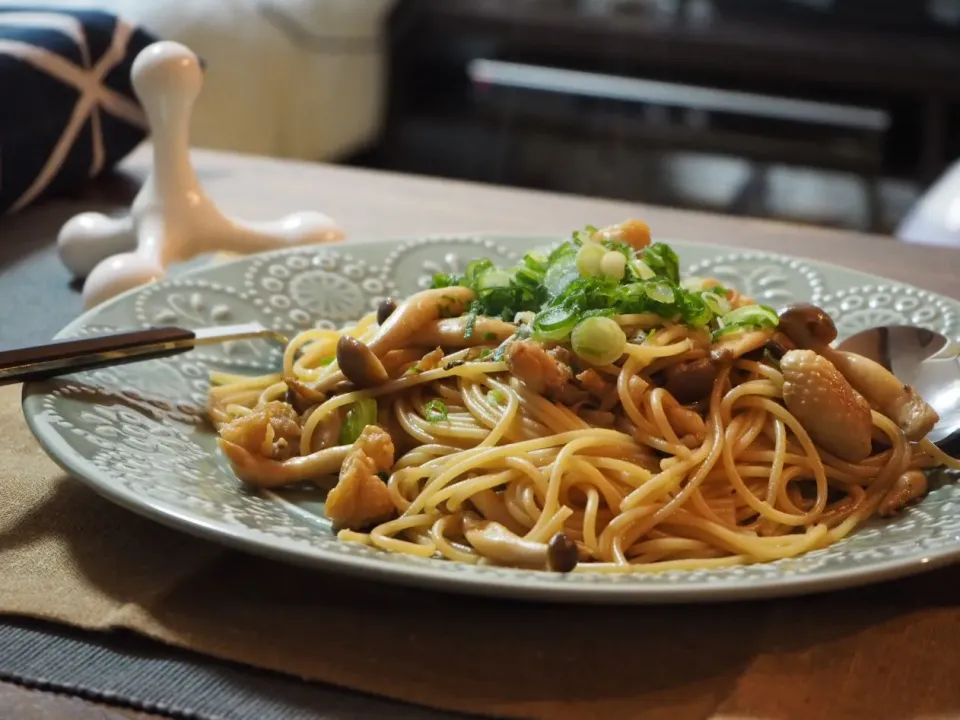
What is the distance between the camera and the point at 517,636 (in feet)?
4.09

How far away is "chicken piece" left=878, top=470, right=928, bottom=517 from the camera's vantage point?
157cm

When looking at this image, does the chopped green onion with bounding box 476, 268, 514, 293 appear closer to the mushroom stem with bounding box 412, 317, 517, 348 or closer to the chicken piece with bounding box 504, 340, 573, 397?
the mushroom stem with bounding box 412, 317, 517, 348

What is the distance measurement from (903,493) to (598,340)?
1.67ft

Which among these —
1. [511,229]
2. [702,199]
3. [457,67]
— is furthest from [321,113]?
[511,229]

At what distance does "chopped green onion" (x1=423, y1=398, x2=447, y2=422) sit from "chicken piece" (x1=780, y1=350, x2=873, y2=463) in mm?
558

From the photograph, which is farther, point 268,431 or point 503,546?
point 268,431

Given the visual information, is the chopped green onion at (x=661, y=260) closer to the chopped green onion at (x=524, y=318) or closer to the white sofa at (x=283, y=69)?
the chopped green onion at (x=524, y=318)

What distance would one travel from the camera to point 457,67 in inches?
272

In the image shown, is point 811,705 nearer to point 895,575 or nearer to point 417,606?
point 895,575

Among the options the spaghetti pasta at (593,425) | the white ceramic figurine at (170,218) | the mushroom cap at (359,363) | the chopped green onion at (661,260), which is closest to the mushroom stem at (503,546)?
the spaghetti pasta at (593,425)

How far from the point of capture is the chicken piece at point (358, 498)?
1.48 metres

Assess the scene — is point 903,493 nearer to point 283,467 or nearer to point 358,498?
point 358,498

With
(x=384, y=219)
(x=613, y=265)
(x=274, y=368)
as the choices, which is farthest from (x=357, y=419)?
(x=384, y=219)

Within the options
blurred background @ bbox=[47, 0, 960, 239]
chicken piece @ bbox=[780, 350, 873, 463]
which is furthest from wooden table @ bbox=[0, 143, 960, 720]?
blurred background @ bbox=[47, 0, 960, 239]
